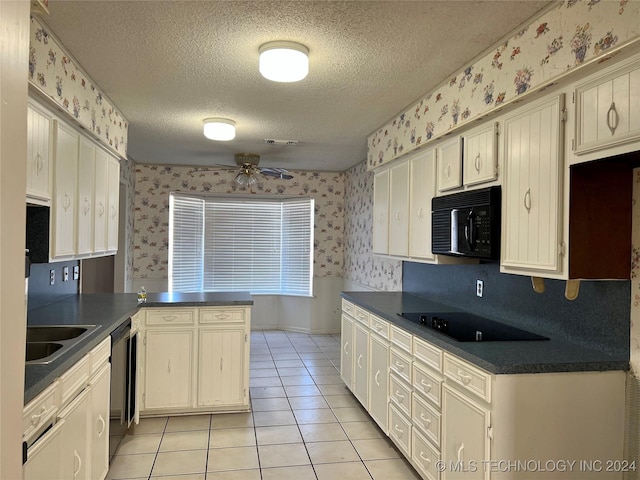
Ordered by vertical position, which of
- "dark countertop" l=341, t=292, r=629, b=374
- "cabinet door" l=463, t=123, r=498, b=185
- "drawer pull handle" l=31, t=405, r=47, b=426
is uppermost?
"cabinet door" l=463, t=123, r=498, b=185

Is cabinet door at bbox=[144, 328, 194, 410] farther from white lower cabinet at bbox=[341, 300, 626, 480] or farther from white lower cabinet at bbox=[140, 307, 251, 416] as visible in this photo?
white lower cabinet at bbox=[341, 300, 626, 480]

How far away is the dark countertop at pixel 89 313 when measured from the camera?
5.57ft

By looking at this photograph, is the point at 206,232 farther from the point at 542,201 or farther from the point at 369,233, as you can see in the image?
the point at 542,201

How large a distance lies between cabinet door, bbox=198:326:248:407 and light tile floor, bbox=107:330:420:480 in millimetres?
162

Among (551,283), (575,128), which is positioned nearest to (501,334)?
(551,283)

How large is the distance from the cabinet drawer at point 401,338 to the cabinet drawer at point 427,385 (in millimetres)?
140

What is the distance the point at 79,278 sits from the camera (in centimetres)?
396

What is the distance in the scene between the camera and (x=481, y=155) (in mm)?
2578

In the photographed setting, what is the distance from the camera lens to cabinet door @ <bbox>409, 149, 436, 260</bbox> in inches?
Result: 128

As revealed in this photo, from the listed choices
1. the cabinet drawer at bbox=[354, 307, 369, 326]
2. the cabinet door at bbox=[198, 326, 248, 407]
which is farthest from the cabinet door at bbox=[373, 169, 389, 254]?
the cabinet door at bbox=[198, 326, 248, 407]

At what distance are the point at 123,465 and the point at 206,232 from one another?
424 centimetres

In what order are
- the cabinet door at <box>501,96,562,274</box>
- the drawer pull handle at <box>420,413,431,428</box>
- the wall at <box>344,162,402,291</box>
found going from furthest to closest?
the wall at <box>344,162,402,291</box>
the drawer pull handle at <box>420,413,431,428</box>
the cabinet door at <box>501,96,562,274</box>

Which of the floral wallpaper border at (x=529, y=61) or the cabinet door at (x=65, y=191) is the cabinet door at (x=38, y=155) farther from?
the floral wallpaper border at (x=529, y=61)

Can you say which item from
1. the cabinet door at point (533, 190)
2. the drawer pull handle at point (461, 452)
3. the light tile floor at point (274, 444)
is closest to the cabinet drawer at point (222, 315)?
the light tile floor at point (274, 444)
